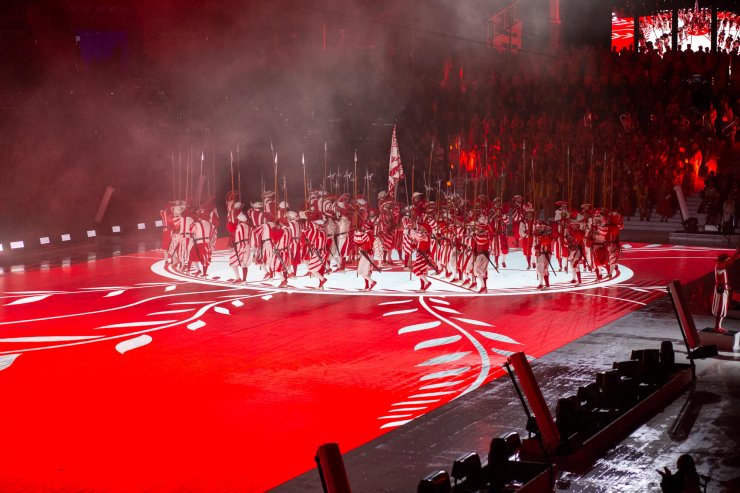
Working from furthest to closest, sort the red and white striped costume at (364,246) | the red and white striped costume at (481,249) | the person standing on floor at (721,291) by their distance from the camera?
1. the red and white striped costume at (364,246)
2. the red and white striped costume at (481,249)
3. the person standing on floor at (721,291)

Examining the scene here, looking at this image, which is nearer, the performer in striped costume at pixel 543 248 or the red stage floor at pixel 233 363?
the red stage floor at pixel 233 363

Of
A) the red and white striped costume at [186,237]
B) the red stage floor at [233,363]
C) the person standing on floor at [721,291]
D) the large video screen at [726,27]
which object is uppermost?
the large video screen at [726,27]

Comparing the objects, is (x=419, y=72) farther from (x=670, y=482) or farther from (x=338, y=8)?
(x=670, y=482)

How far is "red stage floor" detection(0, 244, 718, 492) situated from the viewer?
6.35 m

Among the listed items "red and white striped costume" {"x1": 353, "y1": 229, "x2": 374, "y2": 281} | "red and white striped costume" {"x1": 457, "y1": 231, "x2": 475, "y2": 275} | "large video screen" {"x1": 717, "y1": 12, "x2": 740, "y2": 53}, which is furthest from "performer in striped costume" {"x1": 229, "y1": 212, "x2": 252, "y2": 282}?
"large video screen" {"x1": 717, "y1": 12, "x2": 740, "y2": 53}

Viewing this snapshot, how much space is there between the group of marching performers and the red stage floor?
448 millimetres

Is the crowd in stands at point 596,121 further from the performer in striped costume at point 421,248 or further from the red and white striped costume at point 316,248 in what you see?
the performer in striped costume at point 421,248

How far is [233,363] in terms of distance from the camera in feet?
30.3

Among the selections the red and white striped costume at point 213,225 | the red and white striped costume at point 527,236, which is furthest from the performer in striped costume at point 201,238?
the red and white striped costume at point 527,236

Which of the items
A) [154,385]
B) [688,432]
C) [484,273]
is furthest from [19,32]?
[688,432]

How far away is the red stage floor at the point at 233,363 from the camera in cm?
635

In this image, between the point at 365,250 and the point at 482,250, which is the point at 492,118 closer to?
the point at 365,250

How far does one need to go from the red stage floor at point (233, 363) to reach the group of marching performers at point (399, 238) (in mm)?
448

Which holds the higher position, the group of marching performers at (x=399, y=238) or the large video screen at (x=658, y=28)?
the large video screen at (x=658, y=28)
